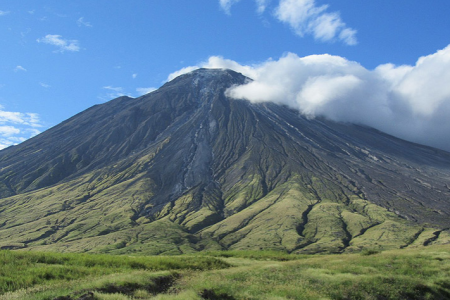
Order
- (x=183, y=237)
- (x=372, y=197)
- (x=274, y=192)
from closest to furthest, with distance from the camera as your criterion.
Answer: (x=183, y=237), (x=372, y=197), (x=274, y=192)

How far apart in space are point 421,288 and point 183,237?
402 feet

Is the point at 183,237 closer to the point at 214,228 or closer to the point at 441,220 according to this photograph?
the point at 214,228

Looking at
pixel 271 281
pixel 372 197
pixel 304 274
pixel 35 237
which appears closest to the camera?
pixel 271 281

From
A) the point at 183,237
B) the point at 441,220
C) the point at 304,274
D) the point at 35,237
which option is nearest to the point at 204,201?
the point at 183,237

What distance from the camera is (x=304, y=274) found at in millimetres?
25719

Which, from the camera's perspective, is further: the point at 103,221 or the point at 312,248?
the point at 103,221

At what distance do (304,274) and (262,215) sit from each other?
135 meters

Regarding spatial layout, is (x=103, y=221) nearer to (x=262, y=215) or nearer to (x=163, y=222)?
(x=163, y=222)

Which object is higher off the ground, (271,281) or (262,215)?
(271,281)

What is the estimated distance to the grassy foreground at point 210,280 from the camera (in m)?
18.8

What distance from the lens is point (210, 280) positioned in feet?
74.3

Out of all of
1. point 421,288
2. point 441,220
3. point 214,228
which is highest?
point 421,288

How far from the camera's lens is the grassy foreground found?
741 inches

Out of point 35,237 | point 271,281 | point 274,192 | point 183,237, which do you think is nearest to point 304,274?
point 271,281
